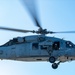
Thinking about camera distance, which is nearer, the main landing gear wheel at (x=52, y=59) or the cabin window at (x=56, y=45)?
the main landing gear wheel at (x=52, y=59)

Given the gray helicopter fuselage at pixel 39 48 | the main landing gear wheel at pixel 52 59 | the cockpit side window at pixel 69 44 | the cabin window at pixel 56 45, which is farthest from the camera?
the cockpit side window at pixel 69 44

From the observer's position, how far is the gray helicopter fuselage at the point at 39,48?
40.1 meters

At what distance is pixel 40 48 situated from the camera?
4041 centimetres

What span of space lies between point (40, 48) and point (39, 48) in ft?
0.36

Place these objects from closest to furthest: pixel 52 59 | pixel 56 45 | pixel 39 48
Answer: pixel 52 59 < pixel 56 45 < pixel 39 48

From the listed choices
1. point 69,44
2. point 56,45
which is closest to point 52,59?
point 56,45

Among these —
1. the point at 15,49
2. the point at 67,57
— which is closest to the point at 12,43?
the point at 15,49

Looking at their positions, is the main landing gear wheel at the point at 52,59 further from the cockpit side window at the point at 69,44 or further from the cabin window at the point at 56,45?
the cockpit side window at the point at 69,44

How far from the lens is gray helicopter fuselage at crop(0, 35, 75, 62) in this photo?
40.1m

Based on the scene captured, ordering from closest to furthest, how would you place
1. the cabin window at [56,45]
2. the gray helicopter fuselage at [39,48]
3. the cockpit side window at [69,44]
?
the gray helicopter fuselage at [39,48]
the cabin window at [56,45]
the cockpit side window at [69,44]

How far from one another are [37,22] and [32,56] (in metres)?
3.78

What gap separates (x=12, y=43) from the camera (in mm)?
41938

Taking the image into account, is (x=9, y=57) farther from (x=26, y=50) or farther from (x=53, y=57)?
(x=53, y=57)

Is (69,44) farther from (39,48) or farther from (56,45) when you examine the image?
(39,48)
